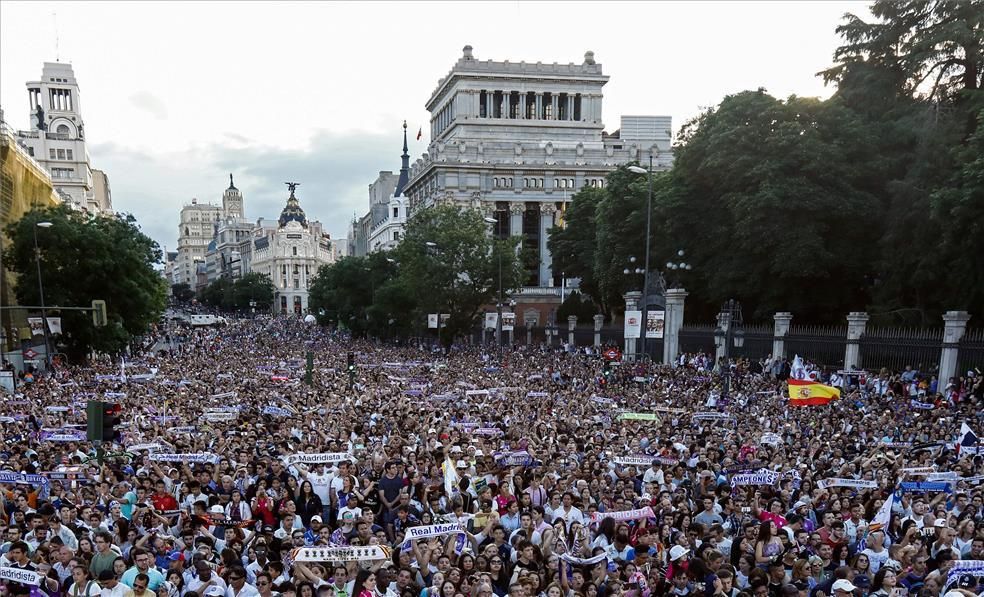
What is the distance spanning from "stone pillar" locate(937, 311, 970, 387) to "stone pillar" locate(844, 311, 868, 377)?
3715 millimetres

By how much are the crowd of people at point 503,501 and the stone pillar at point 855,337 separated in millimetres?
5088

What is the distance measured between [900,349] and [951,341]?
7.43ft

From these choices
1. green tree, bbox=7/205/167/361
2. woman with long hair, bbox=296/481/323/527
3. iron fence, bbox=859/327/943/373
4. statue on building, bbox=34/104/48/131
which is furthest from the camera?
statue on building, bbox=34/104/48/131

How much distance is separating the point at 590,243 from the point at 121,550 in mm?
51713

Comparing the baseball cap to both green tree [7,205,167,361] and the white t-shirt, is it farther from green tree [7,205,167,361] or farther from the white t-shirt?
green tree [7,205,167,361]

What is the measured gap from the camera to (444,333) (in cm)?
5650

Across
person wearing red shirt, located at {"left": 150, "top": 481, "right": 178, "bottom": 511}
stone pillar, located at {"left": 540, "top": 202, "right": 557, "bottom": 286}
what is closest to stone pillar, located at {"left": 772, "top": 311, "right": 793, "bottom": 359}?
person wearing red shirt, located at {"left": 150, "top": 481, "right": 178, "bottom": 511}

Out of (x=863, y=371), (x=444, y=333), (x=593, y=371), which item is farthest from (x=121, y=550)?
(x=444, y=333)

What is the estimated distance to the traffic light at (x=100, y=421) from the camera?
1348cm

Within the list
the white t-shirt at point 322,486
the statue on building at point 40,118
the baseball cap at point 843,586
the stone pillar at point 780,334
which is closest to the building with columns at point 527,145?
the stone pillar at point 780,334

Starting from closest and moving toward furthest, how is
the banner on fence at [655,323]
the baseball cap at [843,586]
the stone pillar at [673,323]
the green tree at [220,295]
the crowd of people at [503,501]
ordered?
the baseball cap at [843,586] < the crowd of people at [503,501] < the banner on fence at [655,323] < the stone pillar at [673,323] < the green tree at [220,295]

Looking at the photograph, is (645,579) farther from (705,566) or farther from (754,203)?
(754,203)

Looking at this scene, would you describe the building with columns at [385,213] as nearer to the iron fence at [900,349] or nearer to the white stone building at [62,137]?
the white stone building at [62,137]

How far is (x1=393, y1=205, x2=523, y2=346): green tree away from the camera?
52.1 metres
